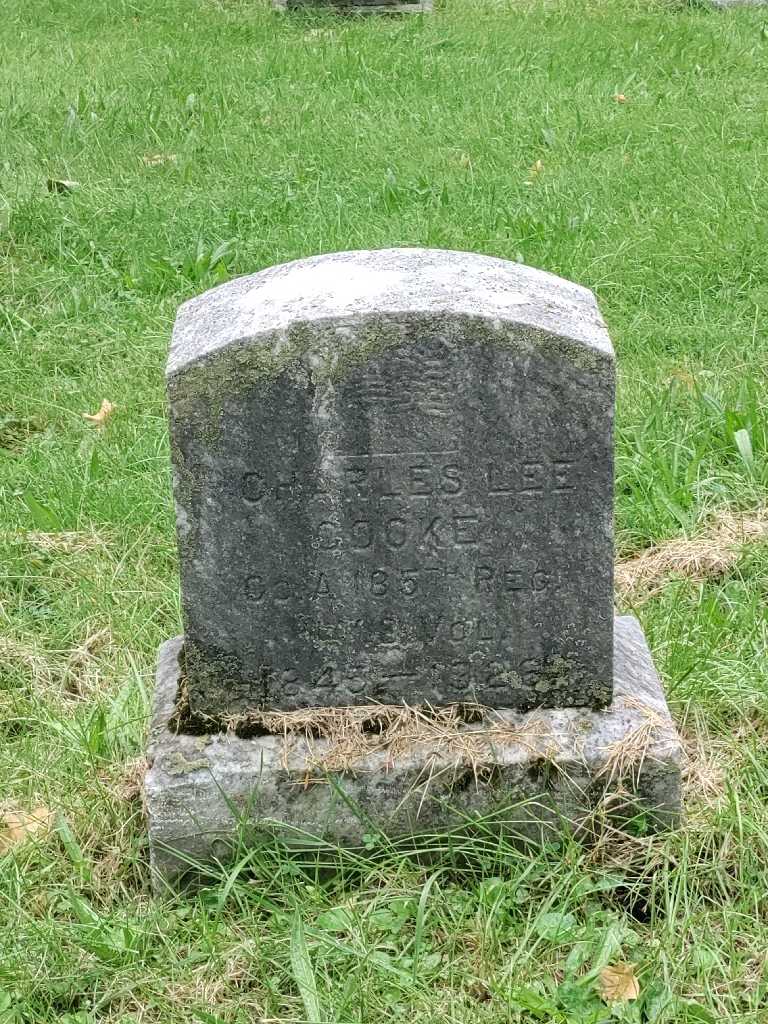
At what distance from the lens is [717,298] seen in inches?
198

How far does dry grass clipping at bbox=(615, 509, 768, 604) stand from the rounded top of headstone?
1074 mm

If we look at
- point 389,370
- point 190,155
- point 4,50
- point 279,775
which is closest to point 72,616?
point 279,775

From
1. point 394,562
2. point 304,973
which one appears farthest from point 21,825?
point 394,562

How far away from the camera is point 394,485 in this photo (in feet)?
8.06

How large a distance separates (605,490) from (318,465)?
53 centimetres

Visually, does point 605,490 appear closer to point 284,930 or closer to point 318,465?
point 318,465

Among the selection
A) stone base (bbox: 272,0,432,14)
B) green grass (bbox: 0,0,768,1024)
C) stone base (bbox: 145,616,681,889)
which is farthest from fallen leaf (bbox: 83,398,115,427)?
stone base (bbox: 272,0,432,14)

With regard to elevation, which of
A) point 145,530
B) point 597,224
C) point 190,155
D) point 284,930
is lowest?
point 284,930

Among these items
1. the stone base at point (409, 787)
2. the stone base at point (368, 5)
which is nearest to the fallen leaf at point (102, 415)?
the stone base at point (409, 787)

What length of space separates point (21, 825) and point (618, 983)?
1198 mm

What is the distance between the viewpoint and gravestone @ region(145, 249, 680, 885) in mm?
2367

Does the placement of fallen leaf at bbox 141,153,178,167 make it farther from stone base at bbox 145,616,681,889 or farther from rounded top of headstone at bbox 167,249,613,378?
stone base at bbox 145,616,681,889

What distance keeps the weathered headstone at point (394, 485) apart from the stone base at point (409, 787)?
0.34ft

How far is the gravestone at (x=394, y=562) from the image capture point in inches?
93.2
